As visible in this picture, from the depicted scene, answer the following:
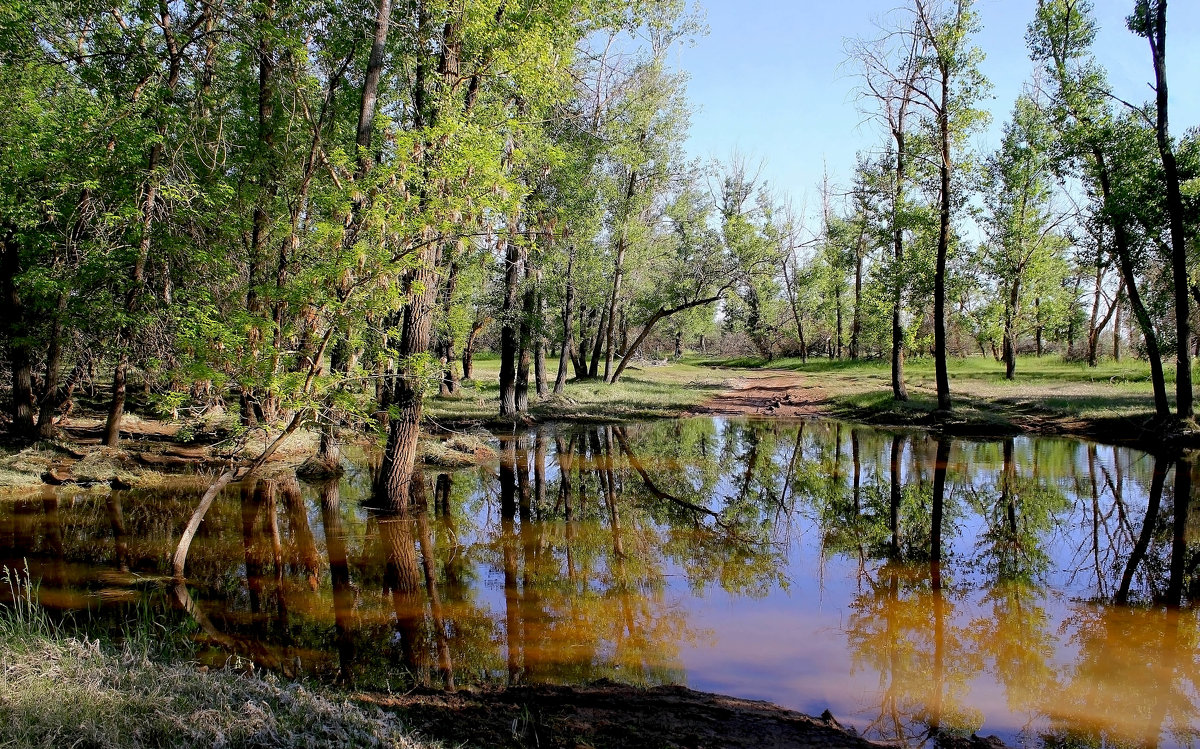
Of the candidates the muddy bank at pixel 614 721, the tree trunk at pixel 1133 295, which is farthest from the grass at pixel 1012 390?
the muddy bank at pixel 614 721

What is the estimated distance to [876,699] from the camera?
523 centimetres

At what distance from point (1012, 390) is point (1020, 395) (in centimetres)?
163

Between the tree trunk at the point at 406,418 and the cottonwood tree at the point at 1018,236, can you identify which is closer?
the tree trunk at the point at 406,418

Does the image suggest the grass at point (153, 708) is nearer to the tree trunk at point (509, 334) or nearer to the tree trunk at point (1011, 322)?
the tree trunk at point (509, 334)

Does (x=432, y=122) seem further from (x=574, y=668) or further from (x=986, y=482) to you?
(x=986, y=482)

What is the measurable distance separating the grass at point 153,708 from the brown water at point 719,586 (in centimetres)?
97

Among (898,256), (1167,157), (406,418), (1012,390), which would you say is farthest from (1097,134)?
(406,418)

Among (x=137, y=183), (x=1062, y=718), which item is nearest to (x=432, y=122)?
(x=137, y=183)

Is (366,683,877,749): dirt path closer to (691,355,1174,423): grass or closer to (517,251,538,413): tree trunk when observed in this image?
(517,251,538,413): tree trunk

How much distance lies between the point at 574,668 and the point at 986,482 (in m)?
10.9

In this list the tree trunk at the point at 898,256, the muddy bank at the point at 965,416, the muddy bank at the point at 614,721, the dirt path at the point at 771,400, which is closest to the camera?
the muddy bank at the point at 614,721

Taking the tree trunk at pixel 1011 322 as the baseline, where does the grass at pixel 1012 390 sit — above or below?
below

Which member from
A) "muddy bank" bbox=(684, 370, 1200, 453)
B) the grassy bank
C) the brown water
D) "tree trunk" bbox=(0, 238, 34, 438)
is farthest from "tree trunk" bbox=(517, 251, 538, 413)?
the grassy bank

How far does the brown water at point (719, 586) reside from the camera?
213 inches
